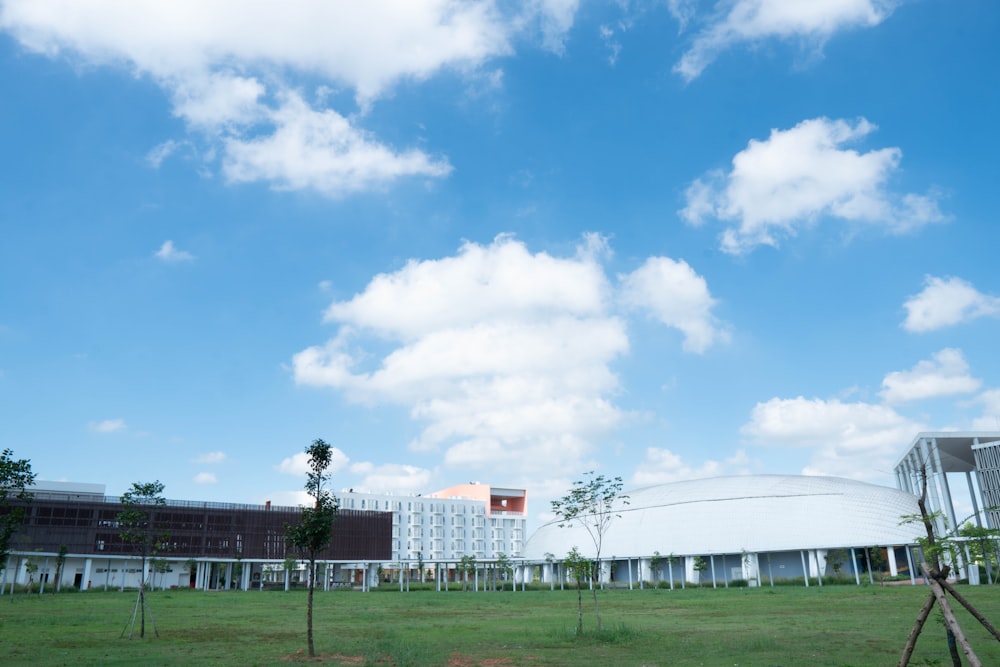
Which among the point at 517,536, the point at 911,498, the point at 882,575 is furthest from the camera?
the point at 517,536

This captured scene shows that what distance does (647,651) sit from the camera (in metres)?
26.9

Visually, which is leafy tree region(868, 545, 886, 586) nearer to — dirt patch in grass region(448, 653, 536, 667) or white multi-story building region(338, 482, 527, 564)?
dirt patch in grass region(448, 653, 536, 667)

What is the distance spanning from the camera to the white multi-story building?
184 meters

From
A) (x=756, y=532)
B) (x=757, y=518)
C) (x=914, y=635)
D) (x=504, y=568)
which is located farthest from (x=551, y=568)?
(x=914, y=635)

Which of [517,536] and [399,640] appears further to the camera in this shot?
[517,536]

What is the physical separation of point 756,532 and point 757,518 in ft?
10.4

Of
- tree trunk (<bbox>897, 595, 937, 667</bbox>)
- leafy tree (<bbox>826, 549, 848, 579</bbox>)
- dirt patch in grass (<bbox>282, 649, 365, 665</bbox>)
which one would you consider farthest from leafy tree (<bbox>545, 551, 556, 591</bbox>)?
tree trunk (<bbox>897, 595, 937, 667</bbox>)

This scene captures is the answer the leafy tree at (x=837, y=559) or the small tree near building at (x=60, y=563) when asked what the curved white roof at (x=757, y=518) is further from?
the small tree near building at (x=60, y=563)

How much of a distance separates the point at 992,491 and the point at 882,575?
55.6ft

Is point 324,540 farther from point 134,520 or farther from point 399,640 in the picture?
point 134,520

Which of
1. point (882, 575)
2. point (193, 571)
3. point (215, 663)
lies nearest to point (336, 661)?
point (215, 663)

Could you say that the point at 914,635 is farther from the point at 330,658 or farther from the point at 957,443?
the point at 957,443

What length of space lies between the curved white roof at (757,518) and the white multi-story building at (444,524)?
62.8 metres

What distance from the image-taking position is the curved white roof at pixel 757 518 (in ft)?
335
